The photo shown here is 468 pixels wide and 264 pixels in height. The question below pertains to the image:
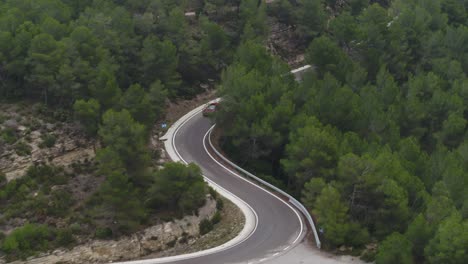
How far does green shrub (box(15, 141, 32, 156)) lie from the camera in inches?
1730

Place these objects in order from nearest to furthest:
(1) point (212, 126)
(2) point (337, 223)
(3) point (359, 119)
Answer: (2) point (337, 223) → (3) point (359, 119) → (1) point (212, 126)

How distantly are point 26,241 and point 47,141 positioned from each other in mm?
11211

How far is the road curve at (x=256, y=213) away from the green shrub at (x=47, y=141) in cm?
1164

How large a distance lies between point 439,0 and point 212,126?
5014 cm

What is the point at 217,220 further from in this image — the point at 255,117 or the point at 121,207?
the point at 255,117

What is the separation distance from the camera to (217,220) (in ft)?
137

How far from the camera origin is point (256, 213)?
42.3 metres

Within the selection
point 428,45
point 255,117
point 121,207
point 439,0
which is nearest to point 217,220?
point 121,207

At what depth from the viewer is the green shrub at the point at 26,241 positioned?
3578 cm

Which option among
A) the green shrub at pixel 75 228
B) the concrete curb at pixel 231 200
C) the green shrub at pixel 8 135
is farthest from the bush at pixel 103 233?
the green shrub at pixel 8 135

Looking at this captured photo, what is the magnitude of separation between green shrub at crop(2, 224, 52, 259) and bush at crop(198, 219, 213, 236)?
1070 cm

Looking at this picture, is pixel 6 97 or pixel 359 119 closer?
pixel 6 97

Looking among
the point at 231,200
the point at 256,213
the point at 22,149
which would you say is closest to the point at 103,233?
the point at 231,200

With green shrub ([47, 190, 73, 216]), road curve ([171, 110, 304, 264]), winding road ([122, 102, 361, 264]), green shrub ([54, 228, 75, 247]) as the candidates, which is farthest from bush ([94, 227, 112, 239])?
road curve ([171, 110, 304, 264])
